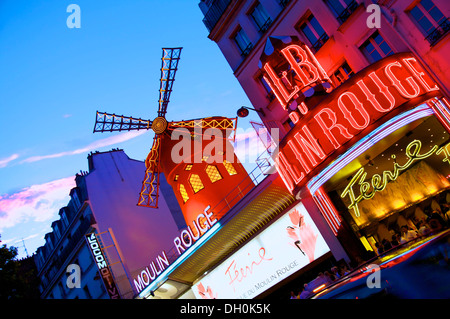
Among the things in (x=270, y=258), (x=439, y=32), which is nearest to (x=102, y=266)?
(x=270, y=258)

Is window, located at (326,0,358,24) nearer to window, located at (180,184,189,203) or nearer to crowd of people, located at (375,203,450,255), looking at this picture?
crowd of people, located at (375,203,450,255)

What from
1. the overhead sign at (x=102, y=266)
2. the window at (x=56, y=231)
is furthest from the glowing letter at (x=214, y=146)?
the window at (x=56, y=231)

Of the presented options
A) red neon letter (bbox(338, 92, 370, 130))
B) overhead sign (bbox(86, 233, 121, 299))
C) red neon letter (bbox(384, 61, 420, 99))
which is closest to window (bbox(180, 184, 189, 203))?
overhead sign (bbox(86, 233, 121, 299))

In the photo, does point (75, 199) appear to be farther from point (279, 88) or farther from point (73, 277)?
point (279, 88)

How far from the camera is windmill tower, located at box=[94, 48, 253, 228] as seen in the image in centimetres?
1341

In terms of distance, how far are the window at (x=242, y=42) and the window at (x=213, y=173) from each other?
15.9ft

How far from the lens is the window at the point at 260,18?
1009 centimetres

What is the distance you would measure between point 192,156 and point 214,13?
18.0 feet

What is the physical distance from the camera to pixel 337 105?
7184mm

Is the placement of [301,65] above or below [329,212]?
above

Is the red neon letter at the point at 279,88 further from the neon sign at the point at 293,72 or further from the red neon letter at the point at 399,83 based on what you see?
the red neon letter at the point at 399,83

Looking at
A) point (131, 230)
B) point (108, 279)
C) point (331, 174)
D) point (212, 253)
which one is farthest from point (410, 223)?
point (131, 230)

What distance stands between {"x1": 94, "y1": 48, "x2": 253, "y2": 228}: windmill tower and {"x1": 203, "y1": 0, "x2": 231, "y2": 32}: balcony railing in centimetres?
233

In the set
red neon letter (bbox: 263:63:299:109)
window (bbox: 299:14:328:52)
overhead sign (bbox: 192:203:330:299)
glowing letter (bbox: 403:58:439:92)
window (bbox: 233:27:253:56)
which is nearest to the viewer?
glowing letter (bbox: 403:58:439:92)
